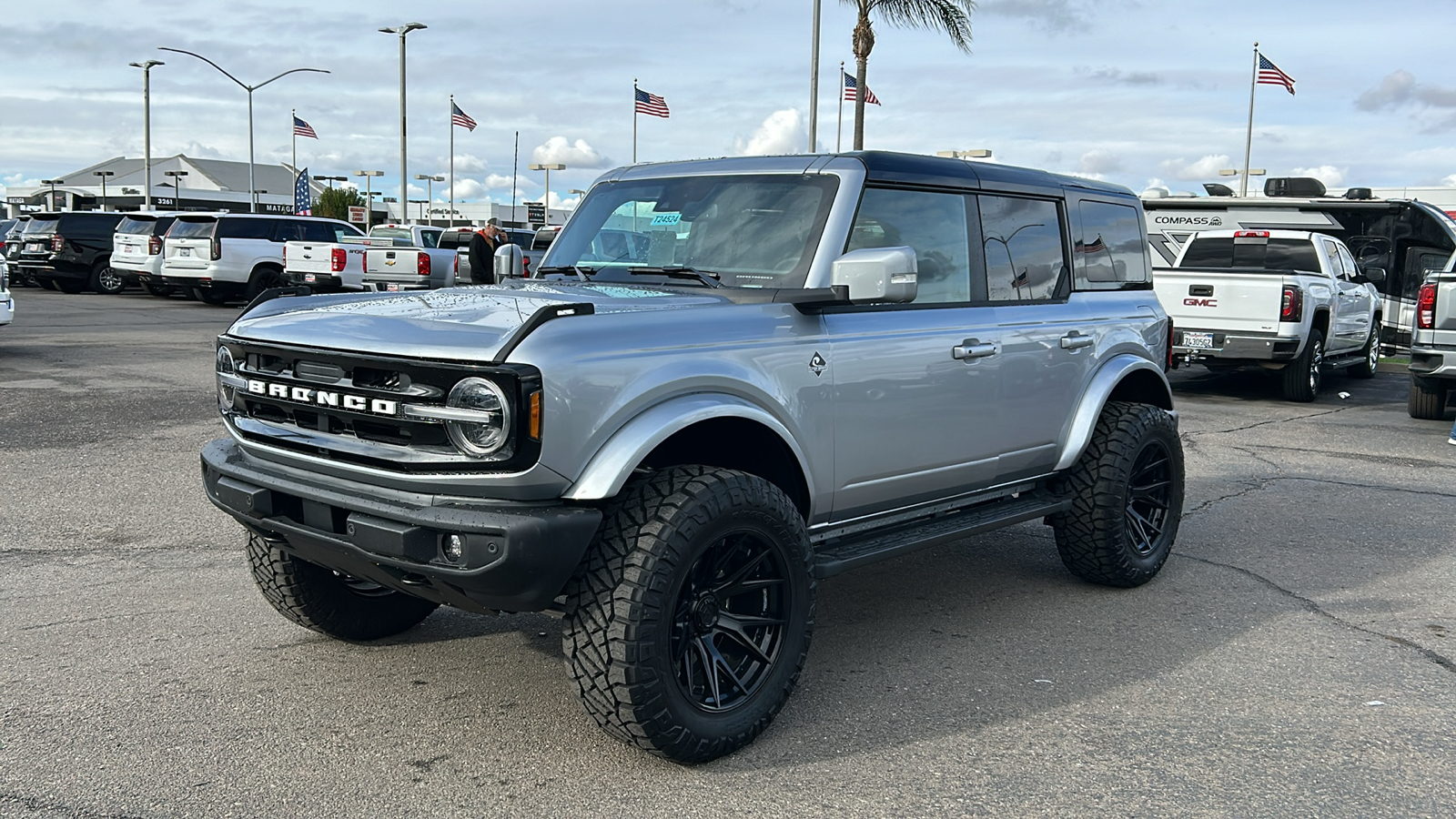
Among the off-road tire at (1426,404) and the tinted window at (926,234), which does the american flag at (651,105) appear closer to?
the off-road tire at (1426,404)

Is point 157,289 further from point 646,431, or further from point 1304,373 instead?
point 646,431

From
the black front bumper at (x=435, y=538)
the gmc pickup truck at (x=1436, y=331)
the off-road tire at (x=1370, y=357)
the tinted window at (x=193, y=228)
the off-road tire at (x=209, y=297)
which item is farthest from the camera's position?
the off-road tire at (x=209, y=297)

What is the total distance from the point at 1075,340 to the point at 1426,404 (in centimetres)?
824

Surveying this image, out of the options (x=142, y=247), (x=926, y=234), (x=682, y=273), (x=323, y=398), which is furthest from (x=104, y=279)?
(x=323, y=398)

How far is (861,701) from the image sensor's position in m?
4.23

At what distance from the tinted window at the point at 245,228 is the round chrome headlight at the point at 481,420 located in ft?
71.9

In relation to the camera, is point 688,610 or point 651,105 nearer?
point 688,610

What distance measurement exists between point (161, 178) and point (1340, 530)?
408ft

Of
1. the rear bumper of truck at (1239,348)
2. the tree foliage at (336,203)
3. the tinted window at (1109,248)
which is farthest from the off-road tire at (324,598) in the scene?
the tree foliage at (336,203)

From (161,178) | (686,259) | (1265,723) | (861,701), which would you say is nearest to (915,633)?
(861,701)

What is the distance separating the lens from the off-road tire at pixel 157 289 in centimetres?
2445

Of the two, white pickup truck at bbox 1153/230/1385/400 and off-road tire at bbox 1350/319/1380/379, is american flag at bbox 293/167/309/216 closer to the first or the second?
off-road tire at bbox 1350/319/1380/379

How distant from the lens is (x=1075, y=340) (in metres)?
5.41

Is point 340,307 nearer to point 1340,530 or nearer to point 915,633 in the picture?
point 915,633
